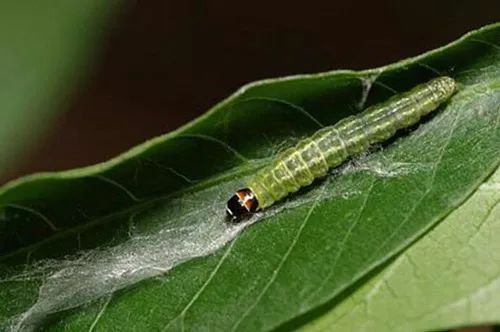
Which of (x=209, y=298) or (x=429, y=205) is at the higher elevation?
(x=429, y=205)

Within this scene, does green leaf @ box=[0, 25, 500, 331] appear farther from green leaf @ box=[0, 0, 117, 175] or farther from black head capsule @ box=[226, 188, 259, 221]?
green leaf @ box=[0, 0, 117, 175]

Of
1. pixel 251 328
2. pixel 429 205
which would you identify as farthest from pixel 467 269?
pixel 251 328

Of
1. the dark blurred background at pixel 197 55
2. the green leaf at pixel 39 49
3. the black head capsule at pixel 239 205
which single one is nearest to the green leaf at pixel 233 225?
the black head capsule at pixel 239 205

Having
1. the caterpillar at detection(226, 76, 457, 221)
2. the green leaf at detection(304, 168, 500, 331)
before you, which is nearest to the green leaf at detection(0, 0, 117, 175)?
the caterpillar at detection(226, 76, 457, 221)

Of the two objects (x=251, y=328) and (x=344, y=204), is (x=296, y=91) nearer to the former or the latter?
(x=344, y=204)

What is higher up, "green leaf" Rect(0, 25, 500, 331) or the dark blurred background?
"green leaf" Rect(0, 25, 500, 331)

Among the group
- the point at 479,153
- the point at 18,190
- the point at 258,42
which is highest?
the point at 18,190

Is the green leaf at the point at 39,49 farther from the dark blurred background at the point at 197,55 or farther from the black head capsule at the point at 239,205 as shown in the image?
the dark blurred background at the point at 197,55
